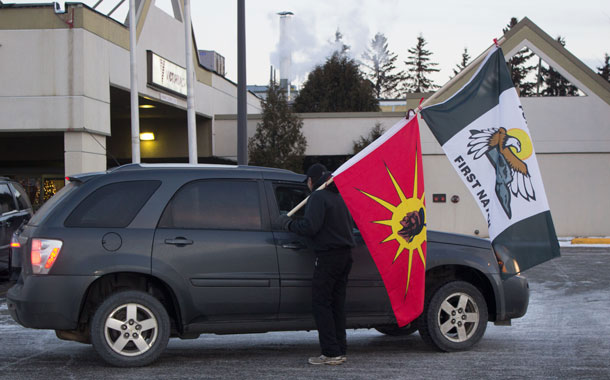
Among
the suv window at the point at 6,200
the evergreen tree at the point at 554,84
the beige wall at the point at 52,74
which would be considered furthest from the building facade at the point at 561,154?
the suv window at the point at 6,200

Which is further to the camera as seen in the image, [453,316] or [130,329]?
[453,316]

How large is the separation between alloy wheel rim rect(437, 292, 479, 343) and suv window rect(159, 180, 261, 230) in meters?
1.99

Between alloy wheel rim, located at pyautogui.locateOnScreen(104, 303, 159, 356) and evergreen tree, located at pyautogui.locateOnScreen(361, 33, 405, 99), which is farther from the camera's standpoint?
evergreen tree, located at pyautogui.locateOnScreen(361, 33, 405, 99)

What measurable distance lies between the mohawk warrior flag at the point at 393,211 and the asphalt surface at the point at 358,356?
620 millimetres

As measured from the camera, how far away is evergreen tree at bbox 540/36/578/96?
963 inches

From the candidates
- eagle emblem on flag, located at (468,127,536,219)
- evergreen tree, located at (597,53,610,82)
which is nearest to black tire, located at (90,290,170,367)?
eagle emblem on flag, located at (468,127,536,219)

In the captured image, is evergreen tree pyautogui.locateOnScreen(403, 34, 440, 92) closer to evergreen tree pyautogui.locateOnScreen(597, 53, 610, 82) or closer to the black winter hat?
evergreen tree pyautogui.locateOnScreen(597, 53, 610, 82)

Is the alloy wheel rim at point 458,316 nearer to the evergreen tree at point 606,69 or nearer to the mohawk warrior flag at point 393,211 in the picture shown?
the mohawk warrior flag at point 393,211

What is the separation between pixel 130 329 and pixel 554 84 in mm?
21775

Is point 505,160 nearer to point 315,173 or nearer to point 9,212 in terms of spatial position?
point 315,173

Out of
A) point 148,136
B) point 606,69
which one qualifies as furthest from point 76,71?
point 606,69

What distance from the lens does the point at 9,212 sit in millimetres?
12336

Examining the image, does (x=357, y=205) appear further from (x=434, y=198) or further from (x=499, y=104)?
(x=434, y=198)

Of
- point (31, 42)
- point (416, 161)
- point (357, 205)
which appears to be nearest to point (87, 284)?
point (357, 205)
